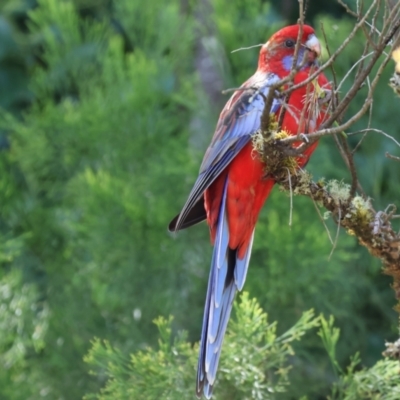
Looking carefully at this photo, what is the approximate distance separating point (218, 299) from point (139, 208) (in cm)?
85

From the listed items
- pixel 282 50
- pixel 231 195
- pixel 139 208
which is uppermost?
pixel 282 50

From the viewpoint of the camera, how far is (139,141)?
2598mm

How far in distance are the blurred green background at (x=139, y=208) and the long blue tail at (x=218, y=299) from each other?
63 cm

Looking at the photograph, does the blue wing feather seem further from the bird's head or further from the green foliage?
the green foliage

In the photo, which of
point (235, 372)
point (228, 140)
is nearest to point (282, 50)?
point (228, 140)

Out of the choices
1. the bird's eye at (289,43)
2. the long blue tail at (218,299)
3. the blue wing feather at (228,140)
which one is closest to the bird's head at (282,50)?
the bird's eye at (289,43)

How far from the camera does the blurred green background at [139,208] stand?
2.39 meters

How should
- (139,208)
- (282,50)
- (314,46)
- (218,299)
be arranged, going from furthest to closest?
(139,208), (282,50), (314,46), (218,299)

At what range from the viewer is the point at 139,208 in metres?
2.39

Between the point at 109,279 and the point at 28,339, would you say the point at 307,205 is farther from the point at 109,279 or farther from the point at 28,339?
the point at 28,339

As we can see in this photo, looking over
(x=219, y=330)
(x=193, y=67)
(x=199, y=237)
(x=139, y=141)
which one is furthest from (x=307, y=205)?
(x=219, y=330)

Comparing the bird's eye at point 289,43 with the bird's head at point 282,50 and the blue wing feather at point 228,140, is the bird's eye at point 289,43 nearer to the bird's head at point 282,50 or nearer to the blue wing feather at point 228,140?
the bird's head at point 282,50

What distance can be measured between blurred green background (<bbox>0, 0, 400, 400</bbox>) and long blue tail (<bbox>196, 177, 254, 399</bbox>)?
63 centimetres

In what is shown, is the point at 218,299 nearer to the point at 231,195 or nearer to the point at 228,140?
the point at 231,195
